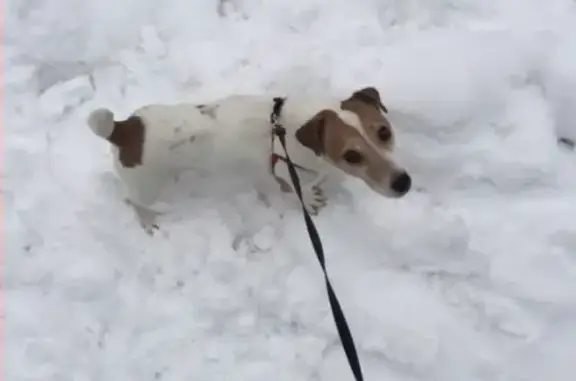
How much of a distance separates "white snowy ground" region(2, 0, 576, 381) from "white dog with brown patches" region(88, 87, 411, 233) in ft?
0.81

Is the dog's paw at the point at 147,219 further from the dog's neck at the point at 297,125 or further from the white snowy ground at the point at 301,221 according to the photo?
the dog's neck at the point at 297,125

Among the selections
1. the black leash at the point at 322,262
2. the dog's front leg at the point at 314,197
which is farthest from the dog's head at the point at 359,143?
the dog's front leg at the point at 314,197

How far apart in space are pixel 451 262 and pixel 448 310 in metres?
0.17

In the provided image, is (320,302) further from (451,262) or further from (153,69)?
(153,69)

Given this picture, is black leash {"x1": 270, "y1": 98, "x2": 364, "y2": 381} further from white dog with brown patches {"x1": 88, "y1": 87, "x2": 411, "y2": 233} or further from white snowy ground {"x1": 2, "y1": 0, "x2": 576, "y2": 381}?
white snowy ground {"x1": 2, "y1": 0, "x2": 576, "y2": 381}

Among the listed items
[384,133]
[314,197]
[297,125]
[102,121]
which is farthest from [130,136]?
[384,133]

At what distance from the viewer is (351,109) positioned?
6.88ft

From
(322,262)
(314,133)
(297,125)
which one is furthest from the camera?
(297,125)

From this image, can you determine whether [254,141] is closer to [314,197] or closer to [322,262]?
[314,197]

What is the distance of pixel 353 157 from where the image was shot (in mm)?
2053

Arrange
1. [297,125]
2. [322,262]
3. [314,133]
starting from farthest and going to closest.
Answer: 1. [297,125]
2. [314,133]
3. [322,262]

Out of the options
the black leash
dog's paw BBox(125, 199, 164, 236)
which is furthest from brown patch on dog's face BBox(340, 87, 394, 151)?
dog's paw BBox(125, 199, 164, 236)

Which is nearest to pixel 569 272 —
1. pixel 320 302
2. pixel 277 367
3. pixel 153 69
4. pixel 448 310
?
pixel 448 310

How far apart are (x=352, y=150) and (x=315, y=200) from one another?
0.50 metres
